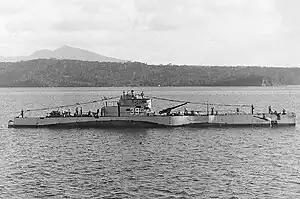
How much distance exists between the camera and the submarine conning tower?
89.2 metres

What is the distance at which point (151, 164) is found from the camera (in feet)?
180

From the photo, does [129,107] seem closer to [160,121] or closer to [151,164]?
[160,121]

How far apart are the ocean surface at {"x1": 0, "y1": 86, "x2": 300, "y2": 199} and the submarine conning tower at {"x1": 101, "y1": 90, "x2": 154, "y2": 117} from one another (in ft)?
18.6

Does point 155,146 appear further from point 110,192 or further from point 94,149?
point 110,192

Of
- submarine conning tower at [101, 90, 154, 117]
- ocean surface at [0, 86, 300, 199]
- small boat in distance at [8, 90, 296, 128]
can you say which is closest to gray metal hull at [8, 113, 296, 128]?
small boat in distance at [8, 90, 296, 128]

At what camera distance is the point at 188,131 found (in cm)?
8469

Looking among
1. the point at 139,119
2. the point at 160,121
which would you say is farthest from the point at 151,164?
the point at 160,121

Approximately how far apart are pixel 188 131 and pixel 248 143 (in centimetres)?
1572

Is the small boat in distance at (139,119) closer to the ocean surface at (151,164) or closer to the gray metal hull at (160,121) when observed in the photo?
the gray metal hull at (160,121)

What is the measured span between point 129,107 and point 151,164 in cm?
3494

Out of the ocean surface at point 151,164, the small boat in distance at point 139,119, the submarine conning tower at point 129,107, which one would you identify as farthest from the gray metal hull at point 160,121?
Result: the ocean surface at point 151,164

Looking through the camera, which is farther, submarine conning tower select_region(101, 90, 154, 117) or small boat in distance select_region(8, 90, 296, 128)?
submarine conning tower select_region(101, 90, 154, 117)

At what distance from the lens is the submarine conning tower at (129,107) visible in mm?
89188

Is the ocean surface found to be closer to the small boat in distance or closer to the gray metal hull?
the gray metal hull
